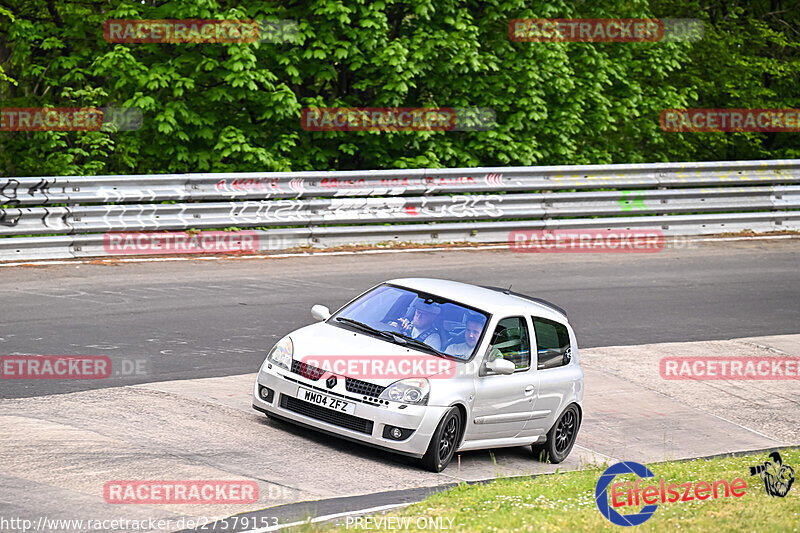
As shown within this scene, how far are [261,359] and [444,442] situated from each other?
3.36 m

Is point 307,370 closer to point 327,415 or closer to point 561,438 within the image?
point 327,415

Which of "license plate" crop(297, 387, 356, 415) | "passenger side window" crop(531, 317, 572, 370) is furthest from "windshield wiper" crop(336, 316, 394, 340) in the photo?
"passenger side window" crop(531, 317, 572, 370)

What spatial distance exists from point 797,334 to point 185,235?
31.0ft

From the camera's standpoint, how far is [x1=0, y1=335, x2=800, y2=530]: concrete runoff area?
7273 millimetres

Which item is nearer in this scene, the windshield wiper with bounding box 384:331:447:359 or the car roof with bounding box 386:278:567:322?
the windshield wiper with bounding box 384:331:447:359

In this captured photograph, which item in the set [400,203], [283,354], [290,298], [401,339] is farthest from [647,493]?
[400,203]

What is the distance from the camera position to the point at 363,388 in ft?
29.2

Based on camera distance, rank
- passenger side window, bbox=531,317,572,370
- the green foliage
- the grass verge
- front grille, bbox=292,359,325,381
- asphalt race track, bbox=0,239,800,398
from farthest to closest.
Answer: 1. the green foliage
2. asphalt race track, bbox=0,239,800,398
3. passenger side window, bbox=531,317,572,370
4. front grille, bbox=292,359,325,381
5. the grass verge

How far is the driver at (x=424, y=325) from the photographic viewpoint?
948 centimetres

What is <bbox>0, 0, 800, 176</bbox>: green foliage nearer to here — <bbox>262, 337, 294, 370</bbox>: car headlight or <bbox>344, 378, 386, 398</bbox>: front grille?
<bbox>262, 337, 294, 370</bbox>: car headlight

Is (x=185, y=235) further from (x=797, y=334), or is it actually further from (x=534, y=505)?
(x=534, y=505)

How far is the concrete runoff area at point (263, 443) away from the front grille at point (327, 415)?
262mm

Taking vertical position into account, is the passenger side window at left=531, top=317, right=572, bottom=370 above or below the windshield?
below

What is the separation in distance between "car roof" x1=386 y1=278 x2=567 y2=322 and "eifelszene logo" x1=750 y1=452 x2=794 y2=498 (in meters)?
2.46
